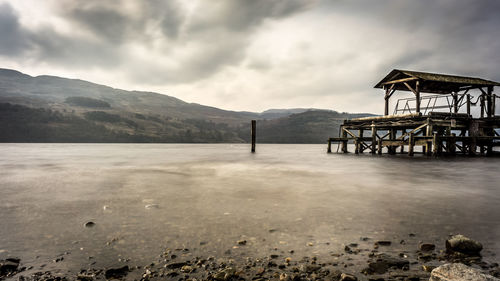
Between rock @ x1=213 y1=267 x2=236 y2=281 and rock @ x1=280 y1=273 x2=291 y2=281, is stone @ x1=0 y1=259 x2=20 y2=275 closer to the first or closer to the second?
rock @ x1=213 y1=267 x2=236 y2=281

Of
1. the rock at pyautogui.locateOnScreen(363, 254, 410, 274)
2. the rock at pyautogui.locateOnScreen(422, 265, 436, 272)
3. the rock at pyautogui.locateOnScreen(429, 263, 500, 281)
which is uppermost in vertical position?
the rock at pyautogui.locateOnScreen(429, 263, 500, 281)

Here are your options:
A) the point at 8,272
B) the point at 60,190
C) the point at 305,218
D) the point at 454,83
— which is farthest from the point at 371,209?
the point at 454,83

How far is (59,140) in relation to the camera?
10156 cm

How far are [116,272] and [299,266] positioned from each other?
244cm


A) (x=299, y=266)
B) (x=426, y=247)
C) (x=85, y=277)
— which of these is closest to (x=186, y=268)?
(x=85, y=277)

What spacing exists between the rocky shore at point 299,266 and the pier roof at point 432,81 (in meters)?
24.1

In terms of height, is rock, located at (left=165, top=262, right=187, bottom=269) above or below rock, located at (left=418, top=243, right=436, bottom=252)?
below

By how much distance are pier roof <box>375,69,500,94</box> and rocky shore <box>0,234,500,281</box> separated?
2414 cm

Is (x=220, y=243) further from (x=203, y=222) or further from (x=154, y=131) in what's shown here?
(x=154, y=131)

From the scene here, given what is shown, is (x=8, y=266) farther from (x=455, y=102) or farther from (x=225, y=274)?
(x=455, y=102)

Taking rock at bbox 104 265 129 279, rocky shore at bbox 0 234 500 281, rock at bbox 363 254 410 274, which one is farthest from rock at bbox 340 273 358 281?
rock at bbox 104 265 129 279

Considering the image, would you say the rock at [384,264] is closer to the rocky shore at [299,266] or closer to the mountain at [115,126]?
the rocky shore at [299,266]

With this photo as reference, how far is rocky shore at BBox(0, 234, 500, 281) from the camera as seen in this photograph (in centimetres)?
325

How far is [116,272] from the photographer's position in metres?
3.38
